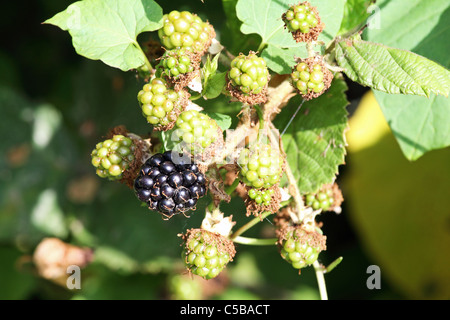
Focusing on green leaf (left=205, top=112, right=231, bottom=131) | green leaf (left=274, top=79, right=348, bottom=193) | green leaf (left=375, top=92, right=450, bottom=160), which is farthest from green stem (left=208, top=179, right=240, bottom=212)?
green leaf (left=375, top=92, right=450, bottom=160)

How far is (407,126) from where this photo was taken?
47.6 inches

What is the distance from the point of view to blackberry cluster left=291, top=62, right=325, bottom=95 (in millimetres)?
920

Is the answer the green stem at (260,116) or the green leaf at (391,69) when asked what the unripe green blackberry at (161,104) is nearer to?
the green stem at (260,116)

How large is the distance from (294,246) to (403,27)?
624 mm

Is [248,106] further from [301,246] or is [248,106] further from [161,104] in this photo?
[301,246]

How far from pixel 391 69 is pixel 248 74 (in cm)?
30

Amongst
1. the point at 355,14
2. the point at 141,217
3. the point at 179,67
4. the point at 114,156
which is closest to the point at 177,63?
the point at 179,67

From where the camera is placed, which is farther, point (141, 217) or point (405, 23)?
point (141, 217)

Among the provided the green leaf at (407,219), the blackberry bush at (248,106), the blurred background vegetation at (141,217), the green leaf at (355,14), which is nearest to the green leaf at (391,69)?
the blackberry bush at (248,106)

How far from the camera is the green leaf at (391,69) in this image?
895mm

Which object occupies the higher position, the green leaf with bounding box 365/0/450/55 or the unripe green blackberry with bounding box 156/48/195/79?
the green leaf with bounding box 365/0/450/55

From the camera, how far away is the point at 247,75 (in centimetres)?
89

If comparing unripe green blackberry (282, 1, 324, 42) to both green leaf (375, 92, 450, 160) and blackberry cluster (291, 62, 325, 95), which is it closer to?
blackberry cluster (291, 62, 325, 95)

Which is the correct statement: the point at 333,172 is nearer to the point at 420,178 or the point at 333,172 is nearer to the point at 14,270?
the point at 420,178
